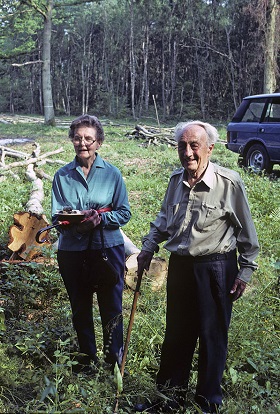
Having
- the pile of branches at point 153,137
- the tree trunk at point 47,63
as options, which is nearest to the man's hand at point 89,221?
the pile of branches at point 153,137

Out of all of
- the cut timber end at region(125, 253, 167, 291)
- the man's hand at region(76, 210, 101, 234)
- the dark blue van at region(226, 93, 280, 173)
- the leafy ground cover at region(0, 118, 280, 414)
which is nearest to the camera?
the leafy ground cover at region(0, 118, 280, 414)

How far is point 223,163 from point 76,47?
38375mm

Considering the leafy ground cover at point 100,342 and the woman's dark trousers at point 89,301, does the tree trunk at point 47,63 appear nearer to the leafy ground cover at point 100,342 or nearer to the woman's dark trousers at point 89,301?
the leafy ground cover at point 100,342

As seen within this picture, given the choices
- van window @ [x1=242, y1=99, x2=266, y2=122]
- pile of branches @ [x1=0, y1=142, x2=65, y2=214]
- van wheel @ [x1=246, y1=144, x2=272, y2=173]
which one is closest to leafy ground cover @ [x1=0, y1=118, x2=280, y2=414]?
pile of branches @ [x1=0, y1=142, x2=65, y2=214]

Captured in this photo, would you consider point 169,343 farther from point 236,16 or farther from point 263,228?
point 236,16

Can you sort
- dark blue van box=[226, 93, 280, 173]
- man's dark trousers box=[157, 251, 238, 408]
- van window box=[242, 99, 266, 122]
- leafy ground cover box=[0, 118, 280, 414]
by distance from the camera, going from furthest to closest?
van window box=[242, 99, 266, 122], dark blue van box=[226, 93, 280, 173], man's dark trousers box=[157, 251, 238, 408], leafy ground cover box=[0, 118, 280, 414]

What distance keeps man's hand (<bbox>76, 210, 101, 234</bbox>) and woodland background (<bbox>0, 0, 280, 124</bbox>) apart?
23.9m

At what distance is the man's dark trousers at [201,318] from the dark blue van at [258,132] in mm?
8204

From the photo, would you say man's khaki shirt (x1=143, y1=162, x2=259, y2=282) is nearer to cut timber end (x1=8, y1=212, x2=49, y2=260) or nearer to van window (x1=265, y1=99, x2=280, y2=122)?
cut timber end (x1=8, y1=212, x2=49, y2=260)

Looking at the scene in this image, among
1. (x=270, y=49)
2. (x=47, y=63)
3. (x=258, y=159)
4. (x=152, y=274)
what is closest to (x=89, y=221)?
(x=152, y=274)

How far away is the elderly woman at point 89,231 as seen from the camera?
3.50 meters

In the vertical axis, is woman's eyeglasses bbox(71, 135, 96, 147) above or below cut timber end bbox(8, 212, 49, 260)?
above

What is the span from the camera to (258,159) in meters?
11.7

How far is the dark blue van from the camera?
37.3ft
